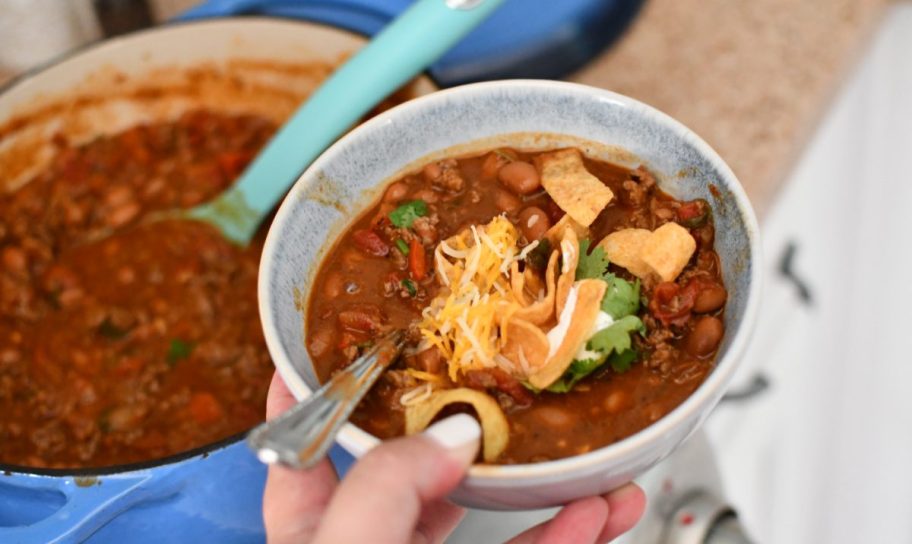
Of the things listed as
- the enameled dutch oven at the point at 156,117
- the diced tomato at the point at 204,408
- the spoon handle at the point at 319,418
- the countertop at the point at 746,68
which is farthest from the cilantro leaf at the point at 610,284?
the countertop at the point at 746,68

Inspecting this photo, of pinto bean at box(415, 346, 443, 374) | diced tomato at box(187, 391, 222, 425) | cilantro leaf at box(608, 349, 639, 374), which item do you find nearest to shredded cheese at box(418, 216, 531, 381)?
pinto bean at box(415, 346, 443, 374)

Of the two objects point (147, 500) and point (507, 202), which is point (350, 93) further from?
point (147, 500)

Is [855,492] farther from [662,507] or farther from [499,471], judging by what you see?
[499,471]

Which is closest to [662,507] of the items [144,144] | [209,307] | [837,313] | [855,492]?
[209,307]

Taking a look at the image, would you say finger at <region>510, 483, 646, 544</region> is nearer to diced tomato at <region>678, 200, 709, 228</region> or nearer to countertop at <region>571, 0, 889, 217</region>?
diced tomato at <region>678, 200, 709, 228</region>

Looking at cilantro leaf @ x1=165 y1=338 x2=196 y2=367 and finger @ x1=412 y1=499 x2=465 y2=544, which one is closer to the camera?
finger @ x1=412 y1=499 x2=465 y2=544

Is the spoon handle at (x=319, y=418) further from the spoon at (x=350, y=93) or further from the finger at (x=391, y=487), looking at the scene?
the spoon at (x=350, y=93)
